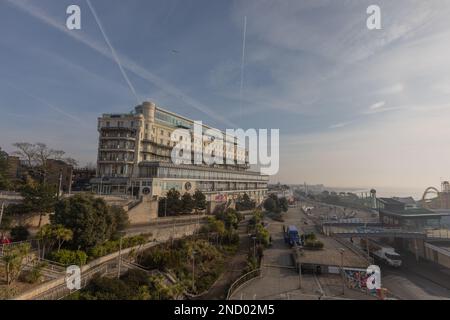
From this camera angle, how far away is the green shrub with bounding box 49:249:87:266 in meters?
16.2

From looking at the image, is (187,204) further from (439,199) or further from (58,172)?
(439,199)

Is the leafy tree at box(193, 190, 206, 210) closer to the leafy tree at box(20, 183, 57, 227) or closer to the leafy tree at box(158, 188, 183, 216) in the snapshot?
the leafy tree at box(158, 188, 183, 216)

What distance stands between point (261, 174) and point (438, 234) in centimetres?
5087

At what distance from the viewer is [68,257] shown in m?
16.5

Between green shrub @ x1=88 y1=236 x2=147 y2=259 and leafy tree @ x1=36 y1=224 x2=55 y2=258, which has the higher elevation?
leafy tree @ x1=36 y1=224 x2=55 y2=258

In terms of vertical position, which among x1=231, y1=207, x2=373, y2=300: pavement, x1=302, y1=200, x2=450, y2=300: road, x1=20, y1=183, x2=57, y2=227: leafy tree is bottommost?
x1=302, y1=200, x2=450, y2=300: road

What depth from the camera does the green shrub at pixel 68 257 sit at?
53.2ft

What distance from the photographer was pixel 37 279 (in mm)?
13703

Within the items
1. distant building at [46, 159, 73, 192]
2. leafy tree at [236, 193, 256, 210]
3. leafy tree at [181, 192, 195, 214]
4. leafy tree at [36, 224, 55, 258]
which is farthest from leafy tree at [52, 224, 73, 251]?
leafy tree at [236, 193, 256, 210]

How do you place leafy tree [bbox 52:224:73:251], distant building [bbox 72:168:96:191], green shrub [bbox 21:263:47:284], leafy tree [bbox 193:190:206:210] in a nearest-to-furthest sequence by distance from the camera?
green shrub [bbox 21:263:47:284]
leafy tree [bbox 52:224:73:251]
leafy tree [bbox 193:190:206:210]
distant building [bbox 72:168:96:191]

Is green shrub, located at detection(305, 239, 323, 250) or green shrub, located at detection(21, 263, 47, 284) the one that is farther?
green shrub, located at detection(305, 239, 323, 250)

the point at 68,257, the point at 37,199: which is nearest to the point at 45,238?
the point at 68,257

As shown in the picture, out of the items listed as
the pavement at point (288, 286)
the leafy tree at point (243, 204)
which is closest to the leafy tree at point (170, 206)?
the pavement at point (288, 286)

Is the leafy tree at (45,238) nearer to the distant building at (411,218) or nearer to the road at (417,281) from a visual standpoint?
the road at (417,281)
